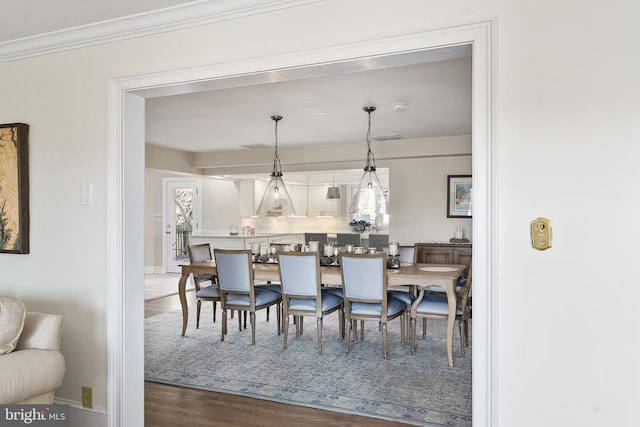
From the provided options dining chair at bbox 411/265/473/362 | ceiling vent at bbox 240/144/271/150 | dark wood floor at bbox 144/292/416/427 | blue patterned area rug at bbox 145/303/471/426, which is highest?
ceiling vent at bbox 240/144/271/150

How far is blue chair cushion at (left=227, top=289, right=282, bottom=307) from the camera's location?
14.7 feet

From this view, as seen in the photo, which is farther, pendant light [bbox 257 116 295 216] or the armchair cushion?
pendant light [bbox 257 116 295 216]

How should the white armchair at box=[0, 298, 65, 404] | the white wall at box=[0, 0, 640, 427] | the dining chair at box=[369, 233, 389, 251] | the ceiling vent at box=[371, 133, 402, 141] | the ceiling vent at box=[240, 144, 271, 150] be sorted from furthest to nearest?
1. the dining chair at box=[369, 233, 389, 251]
2. the ceiling vent at box=[240, 144, 271, 150]
3. the ceiling vent at box=[371, 133, 402, 141]
4. the white armchair at box=[0, 298, 65, 404]
5. the white wall at box=[0, 0, 640, 427]

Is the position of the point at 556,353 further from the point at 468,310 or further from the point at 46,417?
the point at 468,310

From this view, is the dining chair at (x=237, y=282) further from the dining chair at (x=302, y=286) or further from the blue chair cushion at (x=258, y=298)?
the dining chair at (x=302, y=286)

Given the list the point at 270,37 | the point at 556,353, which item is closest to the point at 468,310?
the point at 556,353

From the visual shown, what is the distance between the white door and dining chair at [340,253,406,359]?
614 cm

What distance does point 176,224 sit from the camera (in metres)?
9.55

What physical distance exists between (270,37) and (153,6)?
638 millimetres

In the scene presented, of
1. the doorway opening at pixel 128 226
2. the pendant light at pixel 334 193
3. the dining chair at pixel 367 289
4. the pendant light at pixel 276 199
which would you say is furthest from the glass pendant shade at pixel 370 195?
the pendant light at pixel 334 193

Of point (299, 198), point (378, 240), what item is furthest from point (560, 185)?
point (299, 198)

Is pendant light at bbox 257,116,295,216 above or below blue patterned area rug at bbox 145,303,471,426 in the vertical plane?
above

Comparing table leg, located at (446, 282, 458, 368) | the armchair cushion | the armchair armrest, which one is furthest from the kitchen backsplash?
the armchair cushion

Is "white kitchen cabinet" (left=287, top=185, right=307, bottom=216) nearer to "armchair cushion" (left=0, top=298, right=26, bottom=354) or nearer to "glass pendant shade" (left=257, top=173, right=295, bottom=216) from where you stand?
"glass pendant shade" (left=257, top=173, right=295, bottom=216)
